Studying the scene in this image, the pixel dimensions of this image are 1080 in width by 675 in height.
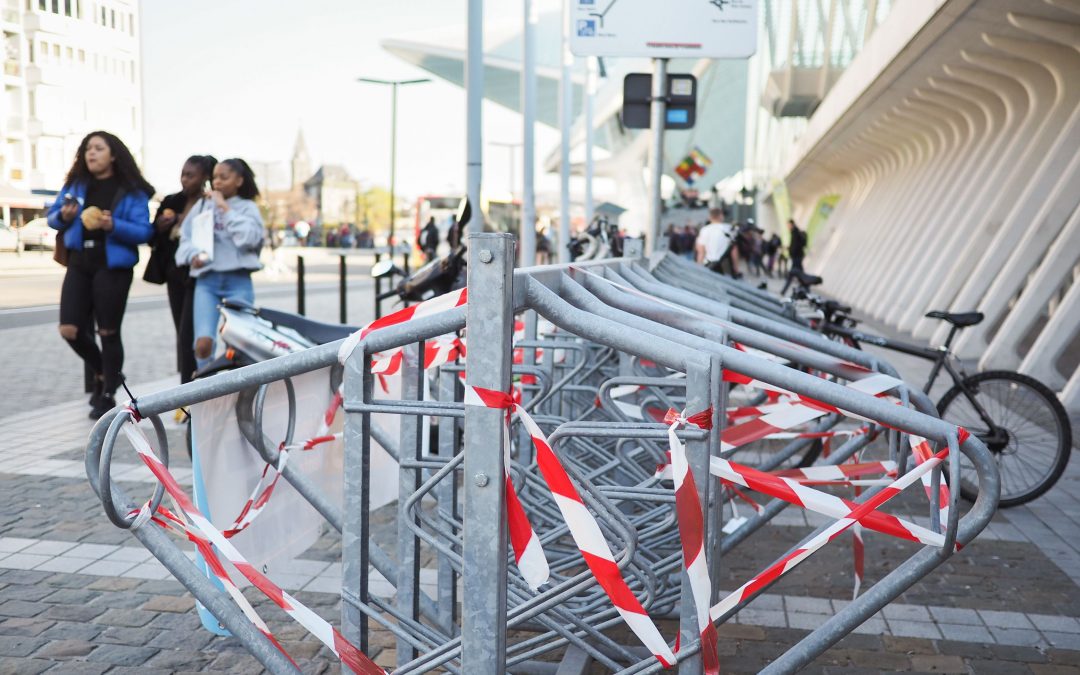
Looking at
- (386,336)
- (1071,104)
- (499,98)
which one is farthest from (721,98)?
(386,336)

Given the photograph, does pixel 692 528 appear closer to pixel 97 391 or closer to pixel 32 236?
pixel 97 391

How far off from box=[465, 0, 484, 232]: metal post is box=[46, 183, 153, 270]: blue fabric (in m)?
2.42

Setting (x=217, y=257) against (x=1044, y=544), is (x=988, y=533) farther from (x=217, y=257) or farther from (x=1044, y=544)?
(x=217, y=257)

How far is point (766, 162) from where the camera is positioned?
78000 mm

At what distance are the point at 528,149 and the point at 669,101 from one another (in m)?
5.71

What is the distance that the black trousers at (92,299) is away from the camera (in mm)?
7562

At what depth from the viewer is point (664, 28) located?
955 cm

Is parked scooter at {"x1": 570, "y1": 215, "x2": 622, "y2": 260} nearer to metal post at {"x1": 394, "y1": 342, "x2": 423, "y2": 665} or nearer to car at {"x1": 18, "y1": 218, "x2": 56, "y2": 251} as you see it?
metal post at {"x1": 394, "y1": 342, "x2": 423, "y2": 665}

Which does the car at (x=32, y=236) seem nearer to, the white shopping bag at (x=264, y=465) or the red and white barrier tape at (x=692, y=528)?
the white shopping bag at (x=264, y=465)

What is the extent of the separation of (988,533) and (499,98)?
7502cm

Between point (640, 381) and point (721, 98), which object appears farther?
point (721, 98)

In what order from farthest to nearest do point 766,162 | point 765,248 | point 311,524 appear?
point 766,162, point 765,248, point 311,524

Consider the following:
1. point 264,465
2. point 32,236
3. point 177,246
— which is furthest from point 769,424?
point 32,236

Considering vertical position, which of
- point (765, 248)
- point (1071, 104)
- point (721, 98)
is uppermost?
point (721, 98)
